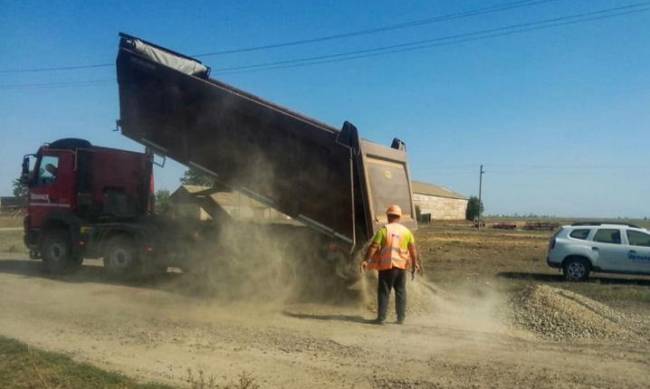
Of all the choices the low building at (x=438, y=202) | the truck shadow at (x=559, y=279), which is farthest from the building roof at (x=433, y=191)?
the truck shadow at (x=559, y=279)

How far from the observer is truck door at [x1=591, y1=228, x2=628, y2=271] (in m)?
15.1

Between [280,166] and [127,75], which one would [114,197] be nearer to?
[127,75]

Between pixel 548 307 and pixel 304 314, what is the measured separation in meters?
3.87

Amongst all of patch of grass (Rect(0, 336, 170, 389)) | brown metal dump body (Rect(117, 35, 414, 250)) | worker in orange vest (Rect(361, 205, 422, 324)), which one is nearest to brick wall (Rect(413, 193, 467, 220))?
brown metal dump body (Rect(117, 35, 414, 250))

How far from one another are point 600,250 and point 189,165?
37.9 ft

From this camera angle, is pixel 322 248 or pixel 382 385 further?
pixel 322 248

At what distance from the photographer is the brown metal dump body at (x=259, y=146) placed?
9.22 metres

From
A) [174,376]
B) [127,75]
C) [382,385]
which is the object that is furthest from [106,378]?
[127,75]

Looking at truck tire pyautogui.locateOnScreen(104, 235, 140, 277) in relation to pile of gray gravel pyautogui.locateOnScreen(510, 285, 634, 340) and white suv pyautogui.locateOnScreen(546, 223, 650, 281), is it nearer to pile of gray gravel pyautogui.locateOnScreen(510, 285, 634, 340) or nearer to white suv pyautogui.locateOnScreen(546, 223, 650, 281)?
pile of gray gravel pyautogui.locateOnScreen(510, 285, 634, 340)

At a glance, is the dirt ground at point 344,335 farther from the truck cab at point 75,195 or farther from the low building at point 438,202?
the low building at point 438,202

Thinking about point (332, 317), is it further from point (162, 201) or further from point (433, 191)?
point (433, 191)

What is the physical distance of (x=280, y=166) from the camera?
9.86 metres

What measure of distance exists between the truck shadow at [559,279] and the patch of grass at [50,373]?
1308 cm

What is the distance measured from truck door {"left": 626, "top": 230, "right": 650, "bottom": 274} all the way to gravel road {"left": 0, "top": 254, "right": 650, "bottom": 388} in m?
7.07
